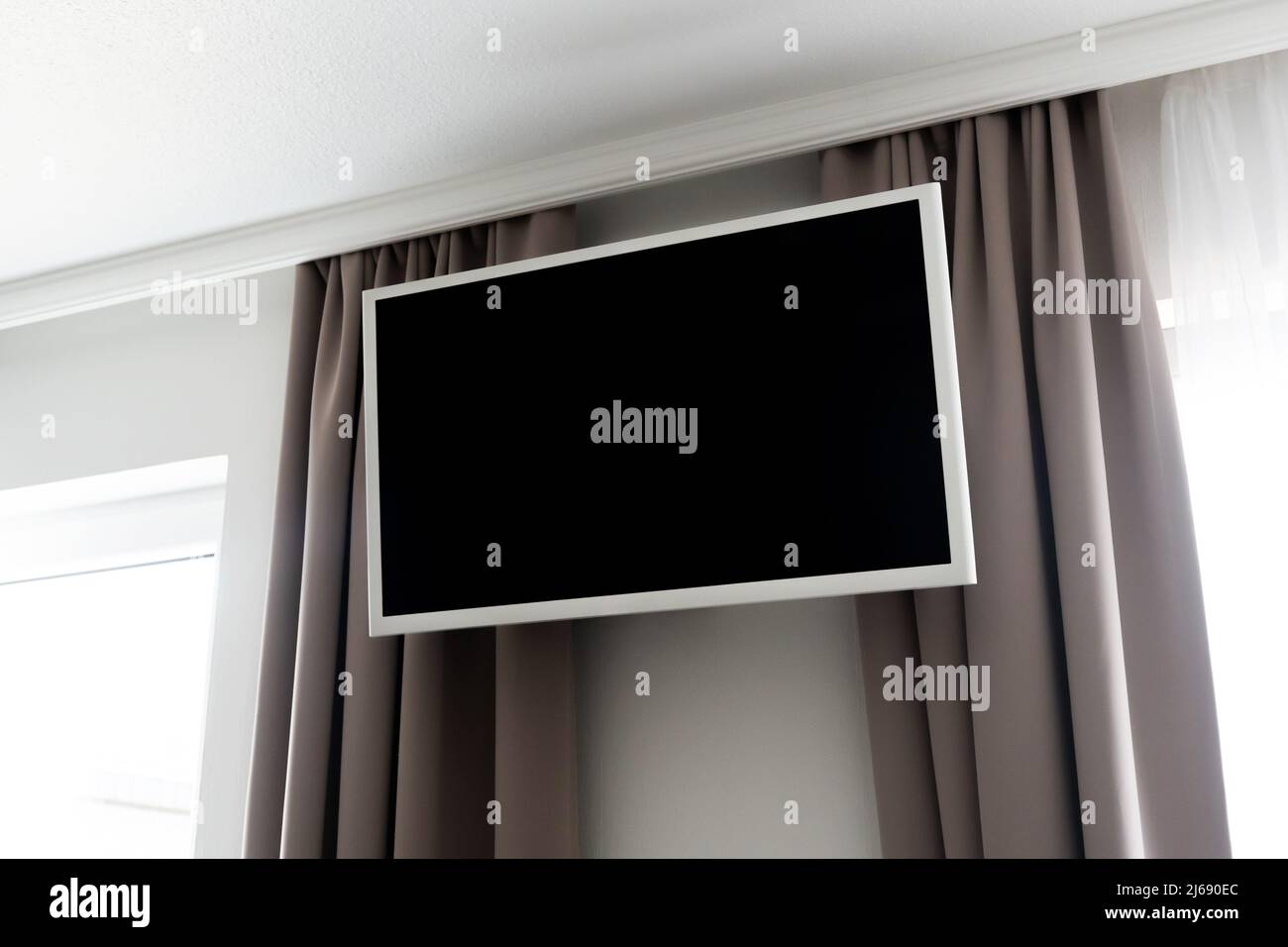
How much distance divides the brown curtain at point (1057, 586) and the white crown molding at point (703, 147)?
0.24 ft

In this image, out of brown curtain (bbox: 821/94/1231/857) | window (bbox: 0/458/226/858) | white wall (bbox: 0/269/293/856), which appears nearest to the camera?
brown curtain (bbox: 821/94/1231/857)

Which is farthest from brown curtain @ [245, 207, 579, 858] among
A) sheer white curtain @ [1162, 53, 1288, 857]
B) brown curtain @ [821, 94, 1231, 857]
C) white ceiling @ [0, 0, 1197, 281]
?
sheer white curtain @ [1162, 53, 1288, 857]

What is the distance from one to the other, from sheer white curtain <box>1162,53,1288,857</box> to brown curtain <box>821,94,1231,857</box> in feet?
0.23

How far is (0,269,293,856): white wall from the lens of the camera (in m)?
2.07

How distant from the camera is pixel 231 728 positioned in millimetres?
2062

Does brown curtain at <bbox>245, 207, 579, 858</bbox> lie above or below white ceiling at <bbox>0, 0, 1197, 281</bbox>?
below

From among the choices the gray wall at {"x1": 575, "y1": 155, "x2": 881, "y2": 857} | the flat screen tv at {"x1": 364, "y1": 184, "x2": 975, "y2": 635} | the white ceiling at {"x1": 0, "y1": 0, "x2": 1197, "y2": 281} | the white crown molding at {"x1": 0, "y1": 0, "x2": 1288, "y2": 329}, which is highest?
the white ceiling at {"x1": 0, "y1": 0, "x2": 1197, "y2": 281}

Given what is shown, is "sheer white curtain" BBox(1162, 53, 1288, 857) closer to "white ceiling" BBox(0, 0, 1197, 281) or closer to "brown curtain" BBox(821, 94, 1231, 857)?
"brown curtain" BBox(821, 94, 1231, 857)

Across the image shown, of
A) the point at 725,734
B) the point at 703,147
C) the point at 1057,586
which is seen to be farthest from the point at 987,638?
the point at 703,147

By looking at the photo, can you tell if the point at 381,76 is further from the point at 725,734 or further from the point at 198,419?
the point at 725,734

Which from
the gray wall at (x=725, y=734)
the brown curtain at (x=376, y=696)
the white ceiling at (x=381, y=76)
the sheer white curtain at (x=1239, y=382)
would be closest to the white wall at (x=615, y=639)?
the gray wall at (x=725, y=734)

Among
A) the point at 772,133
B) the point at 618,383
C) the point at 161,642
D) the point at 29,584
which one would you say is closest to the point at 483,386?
the point at 618,383

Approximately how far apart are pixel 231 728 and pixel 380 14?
131 centimetres
